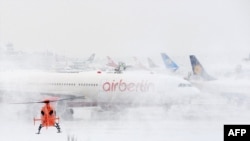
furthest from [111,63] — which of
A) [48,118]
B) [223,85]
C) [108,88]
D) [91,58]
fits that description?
[223,85]

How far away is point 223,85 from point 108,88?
0.87 metres

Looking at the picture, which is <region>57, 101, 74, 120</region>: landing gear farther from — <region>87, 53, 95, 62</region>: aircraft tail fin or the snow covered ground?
<region>87, 53, 95, 62</region>: aircraft tail fin

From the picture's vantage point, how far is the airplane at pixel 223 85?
4.51m

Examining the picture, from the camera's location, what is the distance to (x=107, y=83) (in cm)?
458

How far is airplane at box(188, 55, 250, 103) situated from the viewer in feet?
14.8

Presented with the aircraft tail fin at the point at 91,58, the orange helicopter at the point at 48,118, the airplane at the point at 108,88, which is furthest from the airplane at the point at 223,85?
the orange helicopter at the point at 48,118

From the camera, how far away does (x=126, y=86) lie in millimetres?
4535

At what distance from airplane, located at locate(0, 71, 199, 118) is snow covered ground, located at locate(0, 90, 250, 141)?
0.27ft

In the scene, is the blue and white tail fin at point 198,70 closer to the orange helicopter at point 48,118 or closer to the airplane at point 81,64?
the airplane at point 81,64

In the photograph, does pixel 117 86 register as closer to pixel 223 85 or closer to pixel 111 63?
pixel 111 63

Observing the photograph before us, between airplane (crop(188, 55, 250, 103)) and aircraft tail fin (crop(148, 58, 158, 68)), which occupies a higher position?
aircraft tail fin (crop(148, 58, 158, 68))

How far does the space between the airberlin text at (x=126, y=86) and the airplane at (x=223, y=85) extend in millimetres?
356

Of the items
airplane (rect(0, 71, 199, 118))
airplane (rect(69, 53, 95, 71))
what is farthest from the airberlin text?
airplane (rect(69, 53, 95, 71))

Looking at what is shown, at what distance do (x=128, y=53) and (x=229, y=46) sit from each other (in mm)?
757
